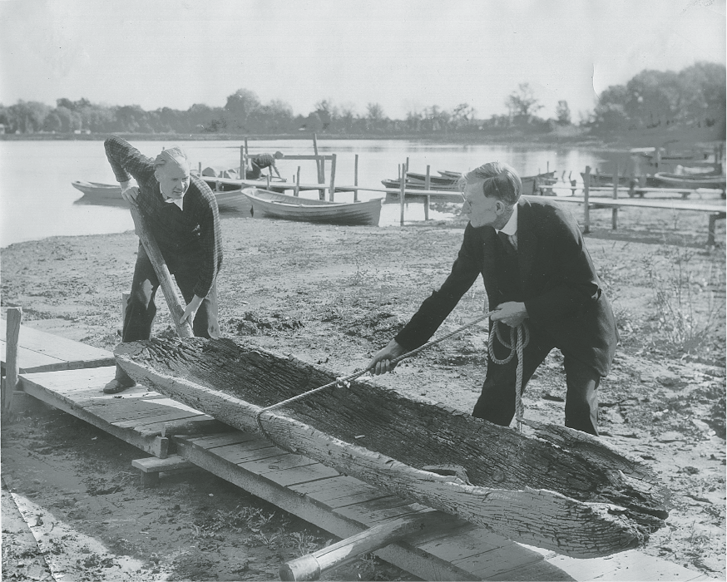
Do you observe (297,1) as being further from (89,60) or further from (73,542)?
(73,542)

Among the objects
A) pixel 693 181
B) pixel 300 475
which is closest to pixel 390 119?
pixel 300 475

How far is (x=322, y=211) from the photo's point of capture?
1459 cm

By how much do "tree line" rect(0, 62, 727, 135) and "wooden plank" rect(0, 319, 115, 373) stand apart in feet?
5.32

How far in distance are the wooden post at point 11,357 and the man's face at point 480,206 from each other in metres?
3.27

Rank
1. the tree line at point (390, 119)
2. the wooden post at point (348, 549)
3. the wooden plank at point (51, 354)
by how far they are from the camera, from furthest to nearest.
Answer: the wooden plank at point (51, 354), the tree line at point (390, 119), the wooden post at point (348, 549)

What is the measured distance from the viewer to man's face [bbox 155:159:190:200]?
200 inches

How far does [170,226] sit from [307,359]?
190cm

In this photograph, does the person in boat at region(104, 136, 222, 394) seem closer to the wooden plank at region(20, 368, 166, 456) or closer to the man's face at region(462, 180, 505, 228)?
the wooden plank at region(20, 368, 166, 456)

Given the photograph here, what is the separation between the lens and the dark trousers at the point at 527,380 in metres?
3.52

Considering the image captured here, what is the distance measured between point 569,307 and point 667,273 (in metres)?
7.44

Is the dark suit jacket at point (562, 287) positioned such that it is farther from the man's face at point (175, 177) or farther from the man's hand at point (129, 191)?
the man's hand at point (129, 191)

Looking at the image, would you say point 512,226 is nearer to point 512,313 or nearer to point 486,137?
point 512,313

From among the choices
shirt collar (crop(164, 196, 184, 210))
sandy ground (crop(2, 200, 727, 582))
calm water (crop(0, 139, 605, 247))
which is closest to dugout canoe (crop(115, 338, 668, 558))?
sandy ground (crop(2, 200, 727, 582))

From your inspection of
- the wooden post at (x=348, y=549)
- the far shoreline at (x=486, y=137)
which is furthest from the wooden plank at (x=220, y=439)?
the far shoreline at (x=486, y=137)
